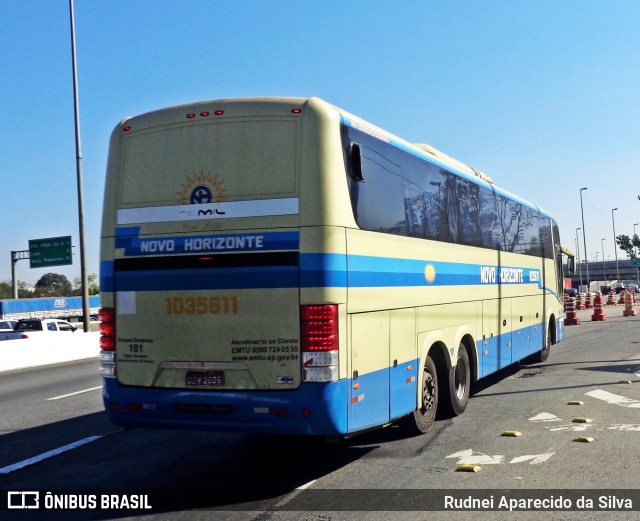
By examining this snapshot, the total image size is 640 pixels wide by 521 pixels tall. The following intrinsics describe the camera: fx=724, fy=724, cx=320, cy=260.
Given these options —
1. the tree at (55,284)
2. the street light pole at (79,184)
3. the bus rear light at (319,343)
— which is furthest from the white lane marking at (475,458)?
the tree at (55,284)

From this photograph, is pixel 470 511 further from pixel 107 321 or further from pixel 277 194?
pixel 107 321

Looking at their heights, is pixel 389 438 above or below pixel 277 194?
below

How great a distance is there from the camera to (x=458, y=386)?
10102 mm

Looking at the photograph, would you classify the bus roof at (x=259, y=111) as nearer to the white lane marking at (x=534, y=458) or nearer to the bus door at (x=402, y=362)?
the bus door at (x=402, y=362)

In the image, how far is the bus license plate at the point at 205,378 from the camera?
262 inches

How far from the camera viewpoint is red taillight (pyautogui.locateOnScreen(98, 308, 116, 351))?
7.21m

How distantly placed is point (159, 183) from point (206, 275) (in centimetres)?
108

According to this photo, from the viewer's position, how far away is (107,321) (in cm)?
726

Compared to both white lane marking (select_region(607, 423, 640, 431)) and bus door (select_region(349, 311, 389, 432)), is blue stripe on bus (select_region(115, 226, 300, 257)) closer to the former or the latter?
bus door (select_region(349, 311, 389, 432))

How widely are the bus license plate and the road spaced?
96cm

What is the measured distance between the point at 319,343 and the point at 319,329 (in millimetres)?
123

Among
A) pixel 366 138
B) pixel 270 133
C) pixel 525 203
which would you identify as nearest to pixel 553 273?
pixel 525 203

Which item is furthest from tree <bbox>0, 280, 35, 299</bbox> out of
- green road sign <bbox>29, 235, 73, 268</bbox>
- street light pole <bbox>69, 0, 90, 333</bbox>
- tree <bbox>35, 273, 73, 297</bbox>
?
street light pole <bbox>69, 0, 90, 333</bbox>

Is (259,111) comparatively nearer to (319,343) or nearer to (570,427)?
(319,343)
